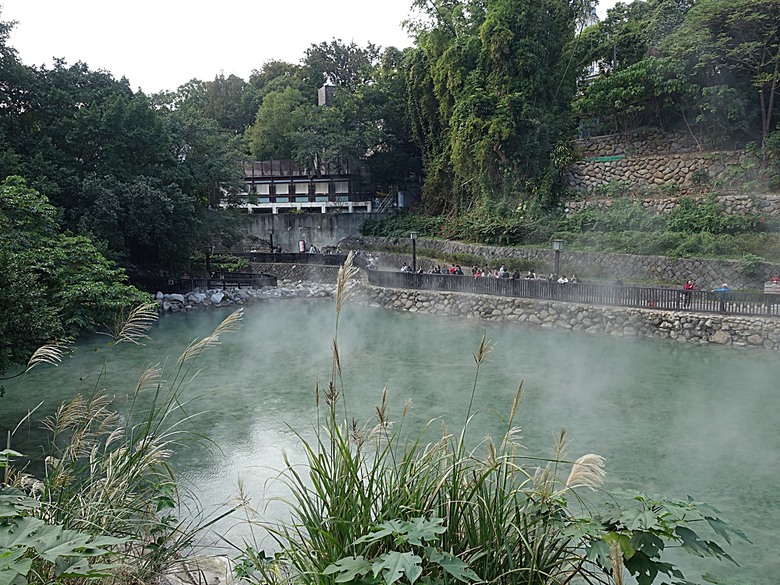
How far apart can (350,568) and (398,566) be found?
0.74 ft

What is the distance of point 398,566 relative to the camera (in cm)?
201

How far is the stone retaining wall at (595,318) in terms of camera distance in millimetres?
14102

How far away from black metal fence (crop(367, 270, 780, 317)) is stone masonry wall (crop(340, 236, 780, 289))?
8.63 ft

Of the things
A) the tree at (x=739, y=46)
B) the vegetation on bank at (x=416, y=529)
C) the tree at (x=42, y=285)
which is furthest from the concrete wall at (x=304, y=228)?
the vegetation on bank at (x=416, y=529)

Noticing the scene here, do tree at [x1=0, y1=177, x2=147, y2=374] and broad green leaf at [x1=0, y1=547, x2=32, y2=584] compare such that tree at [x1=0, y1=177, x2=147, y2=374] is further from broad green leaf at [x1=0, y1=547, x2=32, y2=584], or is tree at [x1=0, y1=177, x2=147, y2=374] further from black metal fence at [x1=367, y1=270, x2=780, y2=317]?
black metal fence at [x1=367, y1=270, x2=780, y2=317]

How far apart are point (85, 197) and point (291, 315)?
7.59 m

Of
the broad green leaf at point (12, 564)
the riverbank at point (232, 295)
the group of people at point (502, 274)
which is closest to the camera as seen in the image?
the broad green leaf at point (12, 564)

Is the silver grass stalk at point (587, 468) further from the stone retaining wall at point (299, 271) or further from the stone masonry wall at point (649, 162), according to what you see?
the stone retaining wall at point (299, 271)

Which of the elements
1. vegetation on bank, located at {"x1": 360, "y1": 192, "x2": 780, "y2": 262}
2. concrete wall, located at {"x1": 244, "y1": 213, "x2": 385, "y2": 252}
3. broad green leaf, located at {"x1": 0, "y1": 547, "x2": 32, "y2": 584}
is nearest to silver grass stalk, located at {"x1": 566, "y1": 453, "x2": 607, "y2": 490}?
broad green leaf, located at {"x1": 0, "y1": 547, "x2": 32, "y2": 584}

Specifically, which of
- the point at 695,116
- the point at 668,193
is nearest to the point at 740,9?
the point at 695,116

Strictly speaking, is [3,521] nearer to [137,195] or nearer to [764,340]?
[764,340]

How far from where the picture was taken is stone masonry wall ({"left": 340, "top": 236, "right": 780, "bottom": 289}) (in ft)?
55.7

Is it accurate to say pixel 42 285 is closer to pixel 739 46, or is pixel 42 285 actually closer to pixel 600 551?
pixel 600 551

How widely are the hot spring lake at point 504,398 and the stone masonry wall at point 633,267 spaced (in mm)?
3894
